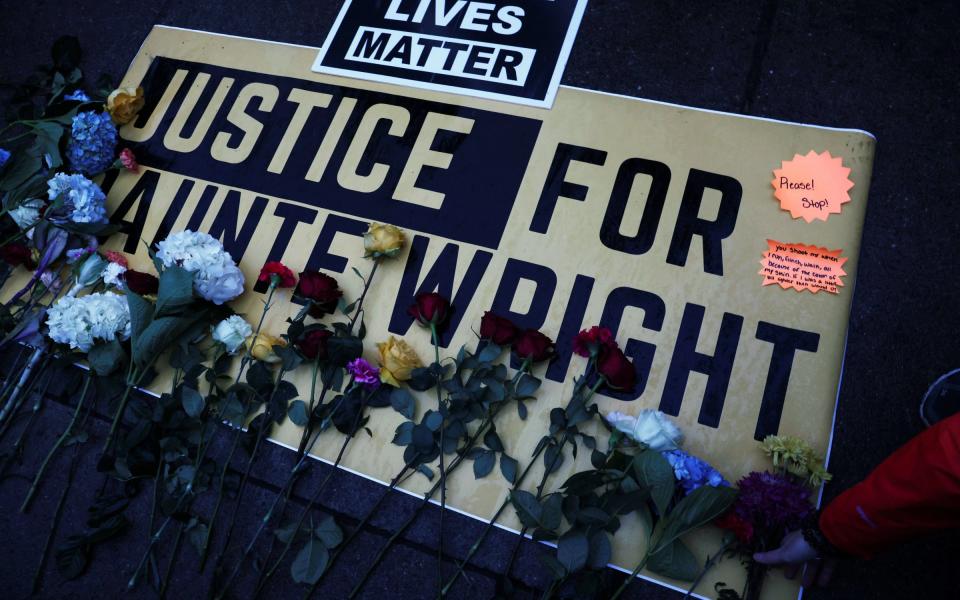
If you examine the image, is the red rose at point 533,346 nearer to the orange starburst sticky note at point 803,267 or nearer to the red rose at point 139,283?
the orange starburst sticky note at point 803,267

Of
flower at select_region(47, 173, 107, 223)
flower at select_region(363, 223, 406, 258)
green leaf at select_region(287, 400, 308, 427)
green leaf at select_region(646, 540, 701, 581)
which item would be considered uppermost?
flower at select_region(363, 223, 406, 258)

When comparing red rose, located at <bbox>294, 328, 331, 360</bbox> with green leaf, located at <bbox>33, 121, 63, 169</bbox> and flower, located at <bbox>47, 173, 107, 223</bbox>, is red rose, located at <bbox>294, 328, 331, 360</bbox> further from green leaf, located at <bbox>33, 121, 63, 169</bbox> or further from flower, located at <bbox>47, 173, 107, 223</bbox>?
green leaf, located at <bbox>33, 121, 63, 169</bbox>

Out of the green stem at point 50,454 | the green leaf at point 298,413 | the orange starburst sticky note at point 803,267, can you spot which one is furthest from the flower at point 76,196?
the orange starburst sticky note at point 803,267

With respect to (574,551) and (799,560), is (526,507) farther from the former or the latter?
(799,560)

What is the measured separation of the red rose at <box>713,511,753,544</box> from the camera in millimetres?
1039

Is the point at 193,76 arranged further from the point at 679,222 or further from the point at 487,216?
the point at 679,222

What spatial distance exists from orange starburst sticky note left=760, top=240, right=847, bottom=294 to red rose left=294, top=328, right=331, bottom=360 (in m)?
0.88

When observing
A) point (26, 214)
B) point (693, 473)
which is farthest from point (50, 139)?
point (693, 473)

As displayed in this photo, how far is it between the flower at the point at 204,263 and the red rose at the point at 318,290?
0.51 ft

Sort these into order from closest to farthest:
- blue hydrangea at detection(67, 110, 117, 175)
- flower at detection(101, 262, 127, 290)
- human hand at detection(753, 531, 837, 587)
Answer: human hand at detection(753, 531, 837, 587) → flower at detection(101, 262, 127, 290) → blue hydrangea at detection(67, 110, 117, 175)

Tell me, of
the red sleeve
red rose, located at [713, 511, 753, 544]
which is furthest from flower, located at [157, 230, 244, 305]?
the red sleeve

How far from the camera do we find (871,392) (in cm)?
120

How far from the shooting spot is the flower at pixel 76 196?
1.47 meters

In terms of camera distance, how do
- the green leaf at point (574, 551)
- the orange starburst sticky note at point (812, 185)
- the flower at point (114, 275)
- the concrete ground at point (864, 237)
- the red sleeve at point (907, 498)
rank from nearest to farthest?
1. the red sleeve at point (907, 498)
2. the green leaf at point (574, 551)
3. the concrete ground at point (864, 237)
4. the orange starburst sticky note at point (812, 185)
5. the flower at point (114, 275)
